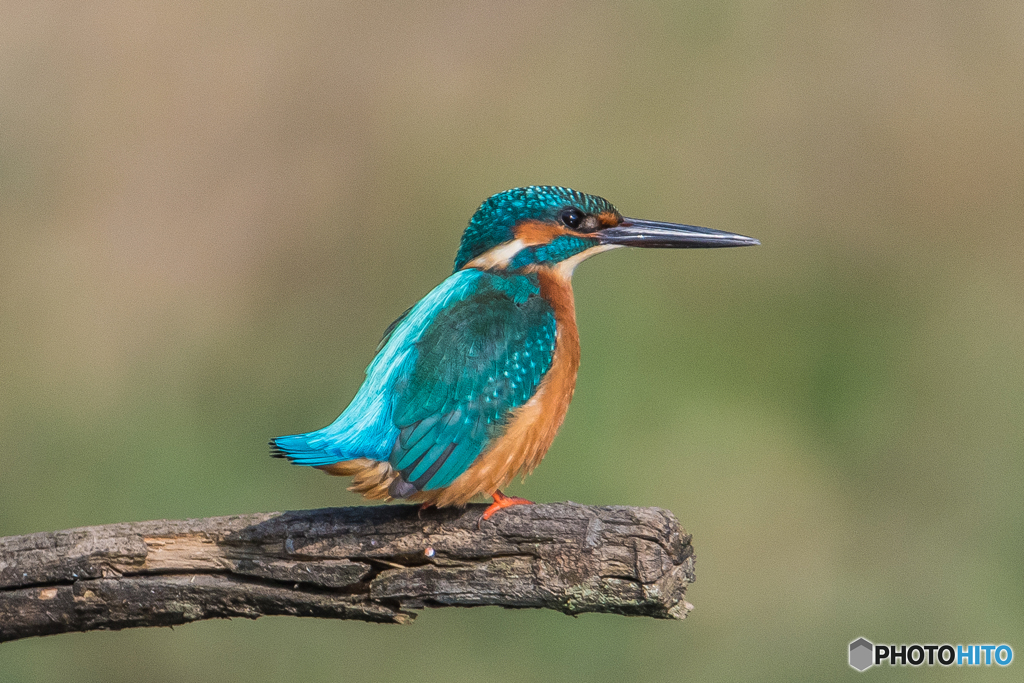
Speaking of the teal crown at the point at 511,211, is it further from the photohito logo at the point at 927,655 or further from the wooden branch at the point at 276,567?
the photohito logo at the point at 927,655

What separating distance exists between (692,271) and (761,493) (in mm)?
1085

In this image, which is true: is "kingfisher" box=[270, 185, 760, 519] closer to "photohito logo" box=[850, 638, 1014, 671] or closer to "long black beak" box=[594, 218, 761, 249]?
"long black beak" box=[594, 218, 761, 249]

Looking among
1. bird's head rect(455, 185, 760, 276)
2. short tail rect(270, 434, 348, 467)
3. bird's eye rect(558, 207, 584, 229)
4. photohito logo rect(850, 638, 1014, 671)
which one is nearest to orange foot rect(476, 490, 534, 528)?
short tail rect(270, 434, 348, 467)

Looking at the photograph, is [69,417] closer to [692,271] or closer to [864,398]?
[692,271]

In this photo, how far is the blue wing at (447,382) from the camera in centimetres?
217

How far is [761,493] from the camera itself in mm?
4172

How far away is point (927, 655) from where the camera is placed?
335 centimetres

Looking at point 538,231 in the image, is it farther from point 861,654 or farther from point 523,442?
point 861,654

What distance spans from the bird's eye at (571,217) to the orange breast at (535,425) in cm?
12

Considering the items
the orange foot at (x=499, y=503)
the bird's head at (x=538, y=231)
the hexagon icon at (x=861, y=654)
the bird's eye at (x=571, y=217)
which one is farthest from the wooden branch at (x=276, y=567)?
the hexagon icon at (x=861, y=654)

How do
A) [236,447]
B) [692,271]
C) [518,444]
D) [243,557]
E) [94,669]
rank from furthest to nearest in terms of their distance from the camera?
[692,271]
[236,447]
[94,669]
[518,444]
[243,557]

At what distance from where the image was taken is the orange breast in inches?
88.5

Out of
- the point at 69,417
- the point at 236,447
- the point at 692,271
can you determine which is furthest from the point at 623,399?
the point at 69,417

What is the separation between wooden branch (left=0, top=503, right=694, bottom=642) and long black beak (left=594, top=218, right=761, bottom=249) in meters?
0.77
